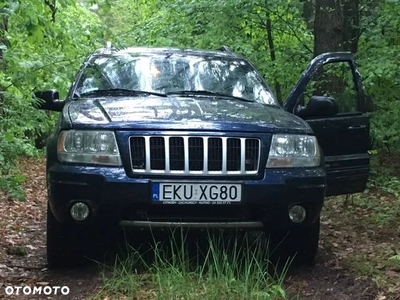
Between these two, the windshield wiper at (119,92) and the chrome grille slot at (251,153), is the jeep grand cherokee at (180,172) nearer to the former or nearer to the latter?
the chrome grille slot at (251,153)

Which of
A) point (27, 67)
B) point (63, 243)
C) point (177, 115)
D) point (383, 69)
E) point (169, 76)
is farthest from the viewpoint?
point (383, 69)

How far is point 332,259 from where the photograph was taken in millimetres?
5273

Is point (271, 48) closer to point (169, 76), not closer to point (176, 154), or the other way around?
point (169, 76)

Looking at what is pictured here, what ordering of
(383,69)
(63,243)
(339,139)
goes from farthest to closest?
1. (383,69)
2. (339,139)
3. (63,243)

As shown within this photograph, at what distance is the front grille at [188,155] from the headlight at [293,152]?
0.20 m

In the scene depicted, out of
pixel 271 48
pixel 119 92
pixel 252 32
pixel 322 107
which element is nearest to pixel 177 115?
pixel 119 92

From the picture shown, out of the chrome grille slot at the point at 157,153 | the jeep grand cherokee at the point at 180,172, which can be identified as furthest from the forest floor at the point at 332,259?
the chrome grille slot at the point at 157,153

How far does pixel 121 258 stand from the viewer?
4777 millimetres

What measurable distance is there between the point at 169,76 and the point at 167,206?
64.0 inches

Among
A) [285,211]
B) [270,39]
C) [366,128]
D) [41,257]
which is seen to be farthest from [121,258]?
[270,39]

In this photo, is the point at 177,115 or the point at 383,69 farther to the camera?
the point at 383,69

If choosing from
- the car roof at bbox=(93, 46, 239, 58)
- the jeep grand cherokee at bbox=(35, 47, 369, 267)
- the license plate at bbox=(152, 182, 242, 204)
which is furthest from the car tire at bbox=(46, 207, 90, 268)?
the car roof at bbox=(93, 46, 239, 58)

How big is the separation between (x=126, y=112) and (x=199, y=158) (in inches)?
25.7

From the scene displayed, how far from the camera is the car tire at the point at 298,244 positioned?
4.82m
